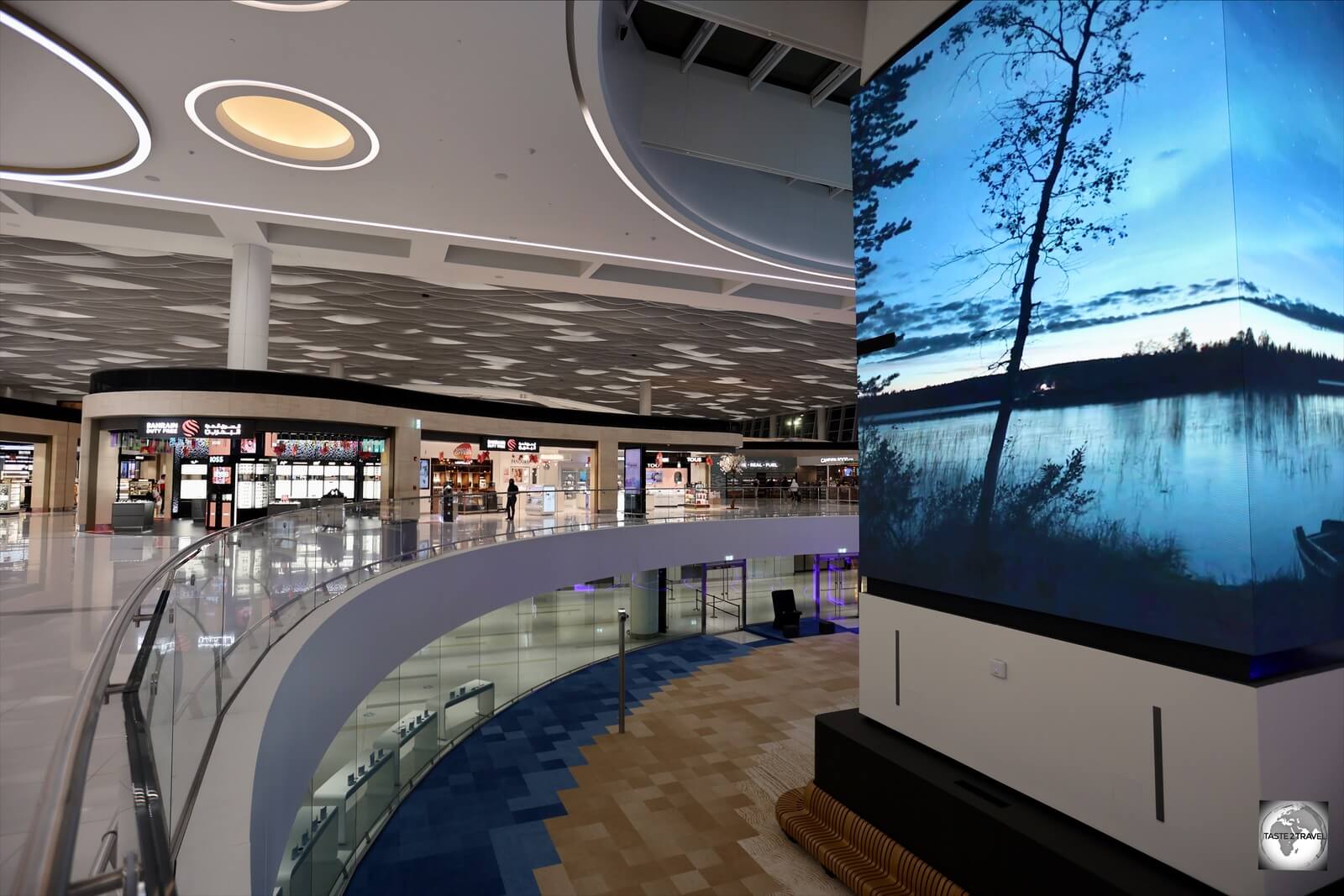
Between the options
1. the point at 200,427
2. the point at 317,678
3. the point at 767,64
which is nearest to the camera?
the point at 317,678

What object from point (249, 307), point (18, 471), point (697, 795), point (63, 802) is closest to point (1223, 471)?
point (63, 802)

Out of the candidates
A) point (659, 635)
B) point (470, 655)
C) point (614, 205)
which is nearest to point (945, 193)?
point (614, 205)

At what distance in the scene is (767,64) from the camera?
9.72 metres

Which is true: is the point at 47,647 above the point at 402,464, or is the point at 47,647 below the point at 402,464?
below

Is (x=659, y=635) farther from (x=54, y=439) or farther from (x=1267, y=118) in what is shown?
(x=54, y=439)

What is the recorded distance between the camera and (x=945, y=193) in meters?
5.80

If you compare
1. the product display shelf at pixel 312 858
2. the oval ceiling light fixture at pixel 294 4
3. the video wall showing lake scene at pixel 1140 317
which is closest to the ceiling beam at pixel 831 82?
the video wall showing lake scene at pixel 1140 317

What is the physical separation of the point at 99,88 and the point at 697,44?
6810 millimetres

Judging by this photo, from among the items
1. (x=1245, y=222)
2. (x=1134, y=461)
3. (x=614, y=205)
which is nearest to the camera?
(x=1245, y=222)

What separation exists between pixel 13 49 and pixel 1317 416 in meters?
10.9

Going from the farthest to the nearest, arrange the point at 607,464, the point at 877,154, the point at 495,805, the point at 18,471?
the point at 607,464
the point at 18,471
the point at 495,805
the point at 877,154

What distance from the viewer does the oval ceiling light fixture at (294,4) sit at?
5.96m

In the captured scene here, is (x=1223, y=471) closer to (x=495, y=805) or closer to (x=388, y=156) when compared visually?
(x=388, y=156)

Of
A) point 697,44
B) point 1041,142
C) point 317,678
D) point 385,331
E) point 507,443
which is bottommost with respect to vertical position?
point 317,678
